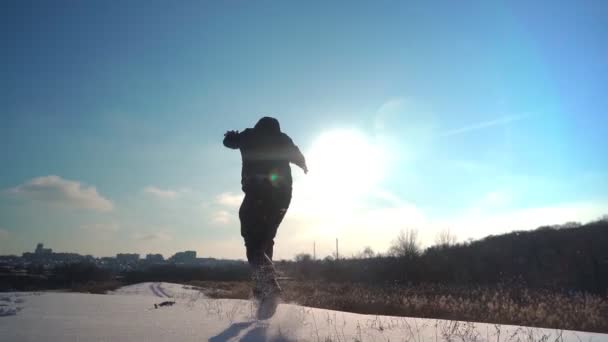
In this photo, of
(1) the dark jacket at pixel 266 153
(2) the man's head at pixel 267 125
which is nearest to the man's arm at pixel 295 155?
(1) the dark jacket at pixel 266 153

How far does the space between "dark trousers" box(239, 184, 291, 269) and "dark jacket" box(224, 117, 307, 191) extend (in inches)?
5.0

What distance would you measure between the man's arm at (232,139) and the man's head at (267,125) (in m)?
0.29

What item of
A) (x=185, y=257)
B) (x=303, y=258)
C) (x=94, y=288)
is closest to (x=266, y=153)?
(x=94, y=288)

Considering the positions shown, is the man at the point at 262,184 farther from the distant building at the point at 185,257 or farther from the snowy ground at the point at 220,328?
the distant building at the point at 185,257

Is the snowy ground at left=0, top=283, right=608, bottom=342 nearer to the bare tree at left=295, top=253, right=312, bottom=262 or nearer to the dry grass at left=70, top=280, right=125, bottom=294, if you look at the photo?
the dry grass at left=70, top=280, right=125, bottom=294

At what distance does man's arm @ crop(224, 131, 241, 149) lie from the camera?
5.19 meters

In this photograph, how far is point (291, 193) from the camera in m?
5.03

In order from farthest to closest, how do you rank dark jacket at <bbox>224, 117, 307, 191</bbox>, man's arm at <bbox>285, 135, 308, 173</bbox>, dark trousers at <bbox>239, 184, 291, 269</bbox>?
1. man's arm at <bbox>285, 135, 308, 173</bbox>
2. dark jacket at <bbox>224, 117, 307, 191</bbox>
3. dark trousers at <bbox>239, 184, 291, 269</bbox>

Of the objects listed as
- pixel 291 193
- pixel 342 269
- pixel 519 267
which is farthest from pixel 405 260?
pixel 291 193

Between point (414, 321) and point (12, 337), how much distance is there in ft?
10.7

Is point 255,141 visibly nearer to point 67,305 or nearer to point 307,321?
point 307,321

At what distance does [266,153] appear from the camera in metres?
5.00

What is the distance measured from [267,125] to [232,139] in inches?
21.0

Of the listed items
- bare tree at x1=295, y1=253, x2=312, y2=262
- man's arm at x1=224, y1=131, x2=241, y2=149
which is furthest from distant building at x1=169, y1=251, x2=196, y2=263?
man's arm at x1=224, y1=131, x2=241, y2=149
